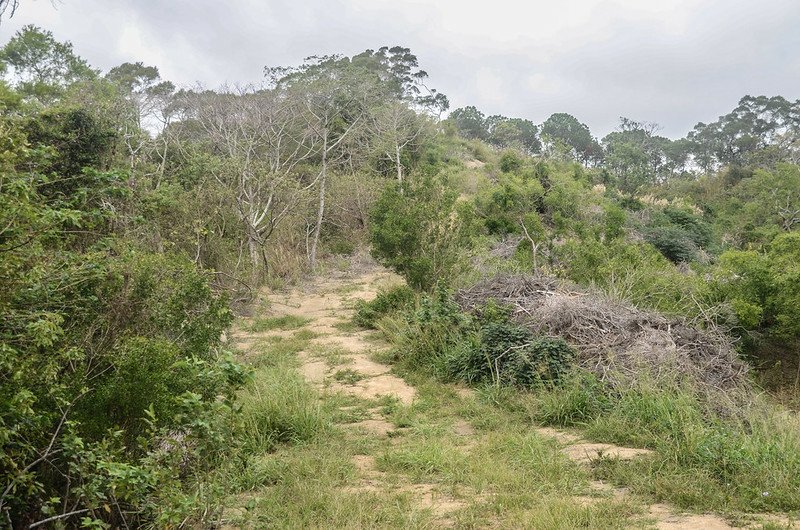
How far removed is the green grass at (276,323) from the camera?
30.9 ft

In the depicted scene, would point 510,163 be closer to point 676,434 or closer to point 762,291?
point 762,291

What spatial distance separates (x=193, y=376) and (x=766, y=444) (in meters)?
3.88

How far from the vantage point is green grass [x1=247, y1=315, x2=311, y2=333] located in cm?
943

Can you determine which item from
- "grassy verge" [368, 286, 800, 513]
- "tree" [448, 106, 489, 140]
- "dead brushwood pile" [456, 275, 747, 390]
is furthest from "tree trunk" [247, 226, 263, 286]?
"tree" [448, 106, 489, 140]

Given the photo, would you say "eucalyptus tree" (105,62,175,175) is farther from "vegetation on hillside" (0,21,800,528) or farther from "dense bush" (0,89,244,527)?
"dense bush" (0,89,244,527)

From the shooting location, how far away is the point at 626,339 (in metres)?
6.29

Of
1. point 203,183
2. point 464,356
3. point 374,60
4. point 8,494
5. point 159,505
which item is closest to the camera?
point 8,494

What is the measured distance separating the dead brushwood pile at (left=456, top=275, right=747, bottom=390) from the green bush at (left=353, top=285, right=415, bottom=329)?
192cm

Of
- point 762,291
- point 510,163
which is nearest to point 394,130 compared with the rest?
point 510,163

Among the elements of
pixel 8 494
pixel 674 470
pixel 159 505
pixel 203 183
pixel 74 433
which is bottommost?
pixel 674 470

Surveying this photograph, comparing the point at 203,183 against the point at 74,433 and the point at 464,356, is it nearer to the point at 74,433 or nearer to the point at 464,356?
the point at 464,356

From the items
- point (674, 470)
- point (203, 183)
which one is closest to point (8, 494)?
point (674, 470)

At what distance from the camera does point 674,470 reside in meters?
3.85

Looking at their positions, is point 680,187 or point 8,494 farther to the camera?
point 680,187
